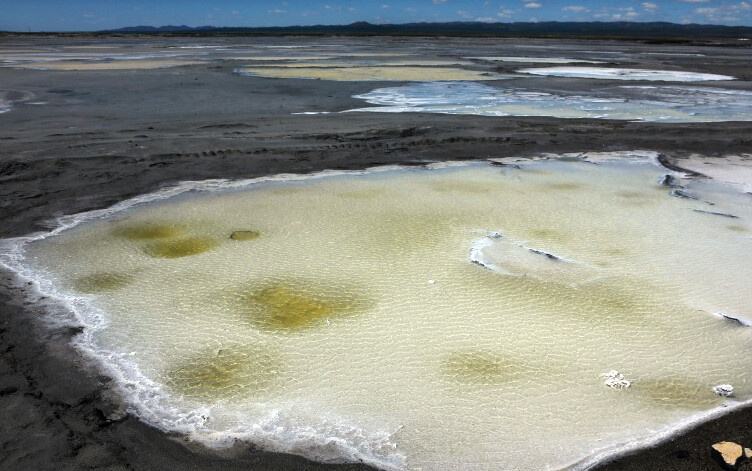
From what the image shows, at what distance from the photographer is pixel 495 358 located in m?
4.27

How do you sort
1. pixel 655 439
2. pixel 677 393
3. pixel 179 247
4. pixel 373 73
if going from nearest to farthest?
1. pixel 655 439
2. pixel 677 393
3. pixel 179 247
4. pixel 373 73

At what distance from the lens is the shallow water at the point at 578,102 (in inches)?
568

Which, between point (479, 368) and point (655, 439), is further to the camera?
point (479, 368)

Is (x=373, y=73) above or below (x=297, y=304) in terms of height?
above

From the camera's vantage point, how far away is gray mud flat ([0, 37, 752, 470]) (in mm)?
3346

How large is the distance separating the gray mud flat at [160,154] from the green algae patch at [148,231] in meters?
1.04

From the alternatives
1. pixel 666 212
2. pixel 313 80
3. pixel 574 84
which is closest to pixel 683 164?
pixel 666 212

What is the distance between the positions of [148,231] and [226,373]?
3.34 meters

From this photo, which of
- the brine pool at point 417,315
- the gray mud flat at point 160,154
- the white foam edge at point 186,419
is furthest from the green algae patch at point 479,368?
the gray mud flat at point 160,154

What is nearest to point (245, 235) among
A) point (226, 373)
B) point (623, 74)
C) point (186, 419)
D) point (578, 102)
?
point (226, 373)

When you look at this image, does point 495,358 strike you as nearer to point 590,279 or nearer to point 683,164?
point 590,279

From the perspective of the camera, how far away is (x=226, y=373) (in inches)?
161

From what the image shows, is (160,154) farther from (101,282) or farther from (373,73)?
(373,73)

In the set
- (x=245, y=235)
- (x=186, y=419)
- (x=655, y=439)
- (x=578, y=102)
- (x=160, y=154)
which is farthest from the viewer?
(x=578, y=102)
